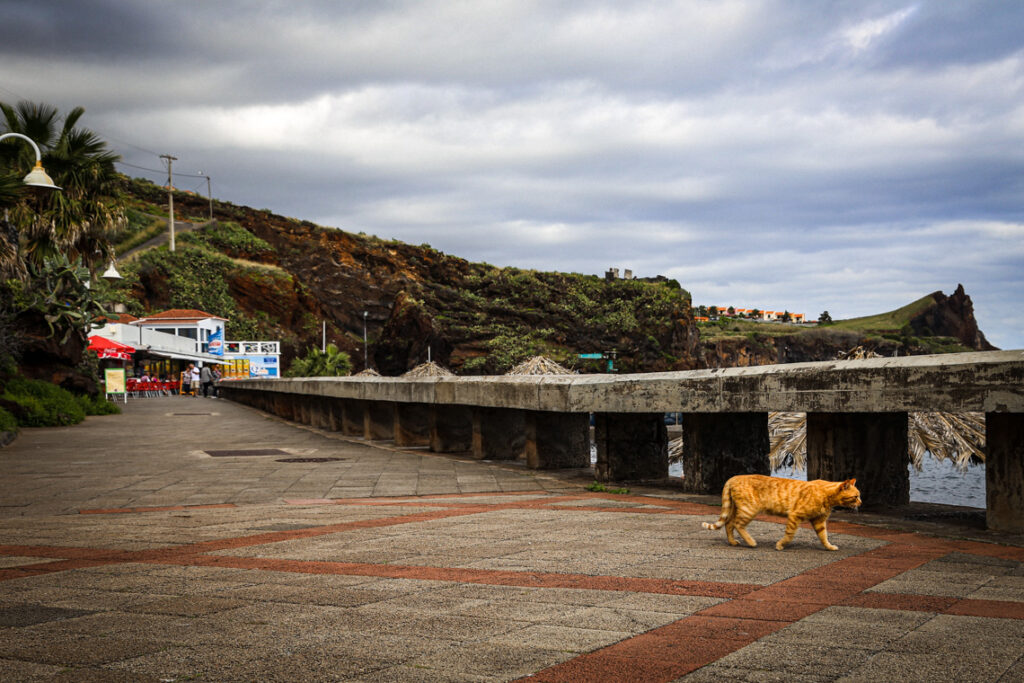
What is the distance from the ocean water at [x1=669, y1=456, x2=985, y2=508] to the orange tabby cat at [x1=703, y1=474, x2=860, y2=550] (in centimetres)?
275

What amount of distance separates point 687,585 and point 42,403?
19.5 m

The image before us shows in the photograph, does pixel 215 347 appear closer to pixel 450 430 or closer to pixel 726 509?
pixel 450 430

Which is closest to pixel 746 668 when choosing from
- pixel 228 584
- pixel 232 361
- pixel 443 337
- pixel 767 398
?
pixel 228 584

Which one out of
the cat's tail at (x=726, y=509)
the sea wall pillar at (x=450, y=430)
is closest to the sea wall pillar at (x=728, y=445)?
the cat's tail at (x=726, y=509)

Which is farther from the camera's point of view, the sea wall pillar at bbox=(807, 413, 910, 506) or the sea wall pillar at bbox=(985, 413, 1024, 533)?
the sea wall pillar at bbox=(807, 413, 910, 506)

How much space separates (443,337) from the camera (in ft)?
277

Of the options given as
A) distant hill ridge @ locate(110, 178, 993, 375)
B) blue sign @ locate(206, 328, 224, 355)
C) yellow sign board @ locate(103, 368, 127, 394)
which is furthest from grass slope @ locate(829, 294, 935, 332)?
yellow sign board @ locate(103, 368, 127, 394)

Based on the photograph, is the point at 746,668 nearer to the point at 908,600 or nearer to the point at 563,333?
the point at 908,600

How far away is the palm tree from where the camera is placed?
2294 centimetres

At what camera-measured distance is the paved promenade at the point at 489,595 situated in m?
3.01

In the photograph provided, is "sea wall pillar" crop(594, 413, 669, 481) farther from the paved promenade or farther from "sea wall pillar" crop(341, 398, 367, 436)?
"sea wall pillar" crop(341, 398, 367, 436)

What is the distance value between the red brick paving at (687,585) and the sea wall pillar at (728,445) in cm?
128

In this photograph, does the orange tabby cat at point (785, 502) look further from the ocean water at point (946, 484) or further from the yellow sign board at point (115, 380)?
the yellow sign board at point (115, 380)

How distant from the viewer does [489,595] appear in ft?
13.2
